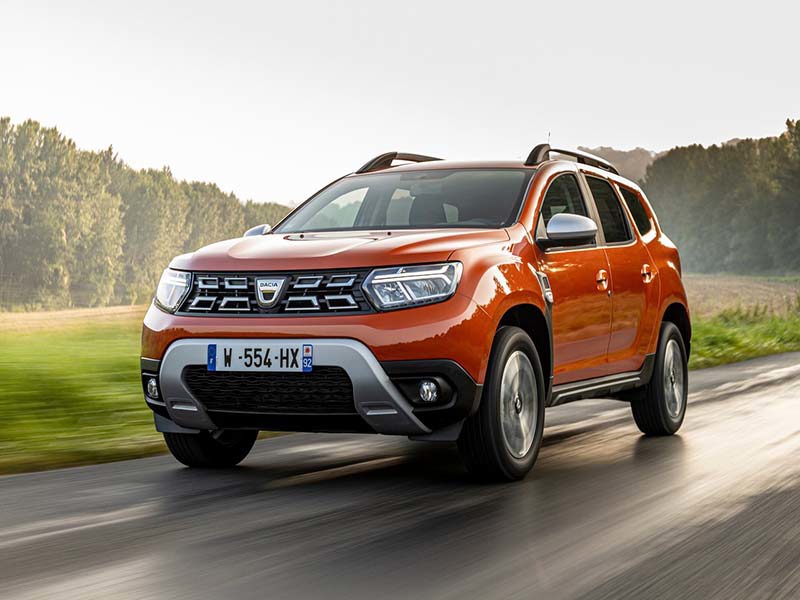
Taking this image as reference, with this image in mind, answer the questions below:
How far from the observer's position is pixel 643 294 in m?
8.39

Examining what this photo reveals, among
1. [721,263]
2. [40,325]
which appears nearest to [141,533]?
[40,325]

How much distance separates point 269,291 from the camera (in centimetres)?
617

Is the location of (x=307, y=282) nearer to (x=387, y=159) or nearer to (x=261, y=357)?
(x=261, y=357)

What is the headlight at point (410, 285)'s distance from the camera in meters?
6.03

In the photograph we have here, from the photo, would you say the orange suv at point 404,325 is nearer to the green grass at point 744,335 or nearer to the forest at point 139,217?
the forest at point 139,217

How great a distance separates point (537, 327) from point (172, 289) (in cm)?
204

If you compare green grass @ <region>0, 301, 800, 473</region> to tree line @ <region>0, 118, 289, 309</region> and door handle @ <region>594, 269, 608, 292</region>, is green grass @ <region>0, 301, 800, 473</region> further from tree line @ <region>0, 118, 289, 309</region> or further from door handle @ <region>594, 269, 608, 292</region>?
tree line @ <region>0, 118, 289, 309</region>

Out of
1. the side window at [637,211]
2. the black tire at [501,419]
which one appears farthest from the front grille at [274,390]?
the side window at [637,211]

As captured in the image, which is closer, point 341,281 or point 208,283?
point 341,281

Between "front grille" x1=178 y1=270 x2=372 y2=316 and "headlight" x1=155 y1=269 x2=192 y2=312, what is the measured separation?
13 centimetres

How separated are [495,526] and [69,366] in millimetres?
7404

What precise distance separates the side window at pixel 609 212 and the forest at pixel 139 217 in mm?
9122

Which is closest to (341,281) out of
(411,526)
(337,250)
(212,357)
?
(337,250)

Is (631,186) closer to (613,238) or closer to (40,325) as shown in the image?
(613,238)
